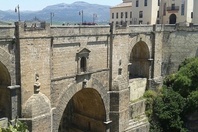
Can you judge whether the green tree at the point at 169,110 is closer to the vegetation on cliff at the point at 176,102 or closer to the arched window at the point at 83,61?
the vegetation on cliff at the point at 176,102

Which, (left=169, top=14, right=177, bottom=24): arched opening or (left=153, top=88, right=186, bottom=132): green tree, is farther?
(left=169, top=14, right=177, bottom=24): arched opening

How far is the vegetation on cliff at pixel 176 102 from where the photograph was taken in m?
31.1

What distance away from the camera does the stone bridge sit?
65.1 feet

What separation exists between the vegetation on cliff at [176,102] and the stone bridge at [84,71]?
1.25 meters

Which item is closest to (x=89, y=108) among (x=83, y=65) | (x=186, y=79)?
(x=83, y=65)

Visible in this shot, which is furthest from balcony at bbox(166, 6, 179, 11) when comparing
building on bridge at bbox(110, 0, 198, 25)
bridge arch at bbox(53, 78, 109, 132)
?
bridge arch at bbox(53, 78, 109, 132)

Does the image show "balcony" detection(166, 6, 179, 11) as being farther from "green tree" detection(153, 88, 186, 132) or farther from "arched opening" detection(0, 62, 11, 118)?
"arched opening" detection(0, 62, 11, 118)

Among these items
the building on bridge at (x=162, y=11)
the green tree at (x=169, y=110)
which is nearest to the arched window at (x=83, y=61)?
the green tree at (x=169, y=110)

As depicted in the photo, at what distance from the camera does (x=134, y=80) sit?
32062 mm

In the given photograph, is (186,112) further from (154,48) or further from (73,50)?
(73,50)

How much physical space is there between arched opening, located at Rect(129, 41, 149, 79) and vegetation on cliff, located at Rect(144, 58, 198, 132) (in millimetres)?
2556

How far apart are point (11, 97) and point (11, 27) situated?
4367 millimetres

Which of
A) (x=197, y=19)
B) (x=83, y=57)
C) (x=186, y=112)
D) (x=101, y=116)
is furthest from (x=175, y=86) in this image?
(x=197, y=19)

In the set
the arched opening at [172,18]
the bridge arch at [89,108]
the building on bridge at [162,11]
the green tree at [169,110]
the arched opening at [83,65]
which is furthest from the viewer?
the arched opening at [172,18]
